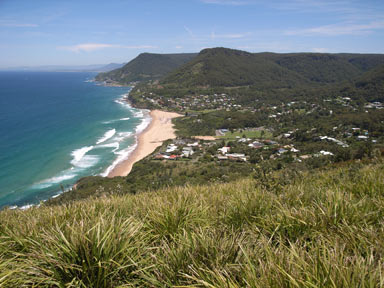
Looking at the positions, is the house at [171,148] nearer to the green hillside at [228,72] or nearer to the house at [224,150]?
the house at [224,150]

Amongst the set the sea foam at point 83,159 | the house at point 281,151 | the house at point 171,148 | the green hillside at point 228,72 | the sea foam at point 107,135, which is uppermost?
the green hillside at point 228,72

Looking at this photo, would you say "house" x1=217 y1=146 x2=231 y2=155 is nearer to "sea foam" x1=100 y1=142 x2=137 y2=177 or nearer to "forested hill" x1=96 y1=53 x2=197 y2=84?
"sea foam" x1=100 y1=142 x2=137 y2=177

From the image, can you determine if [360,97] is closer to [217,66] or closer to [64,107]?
[217,66]

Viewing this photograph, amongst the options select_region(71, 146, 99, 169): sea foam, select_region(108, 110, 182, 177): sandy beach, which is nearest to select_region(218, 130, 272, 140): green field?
select_region(108, 110, 182, 177): sandy beach

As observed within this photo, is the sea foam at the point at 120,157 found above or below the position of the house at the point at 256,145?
below

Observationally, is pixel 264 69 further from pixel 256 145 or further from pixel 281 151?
pixel 281 151

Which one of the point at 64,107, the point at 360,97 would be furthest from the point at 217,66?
the point at 64,107

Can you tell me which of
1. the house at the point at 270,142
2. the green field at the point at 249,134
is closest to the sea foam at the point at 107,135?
the green field at the point at 249,134
